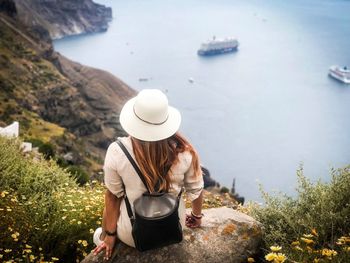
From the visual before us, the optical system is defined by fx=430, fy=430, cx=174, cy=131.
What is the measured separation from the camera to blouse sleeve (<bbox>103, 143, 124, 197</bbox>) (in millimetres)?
4004

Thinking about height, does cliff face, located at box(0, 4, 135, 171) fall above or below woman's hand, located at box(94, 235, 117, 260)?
below

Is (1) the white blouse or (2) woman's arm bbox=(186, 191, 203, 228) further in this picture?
(2) woman's arm bbox=(186, 191, 203, 228)

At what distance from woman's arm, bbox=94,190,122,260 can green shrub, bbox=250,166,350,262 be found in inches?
69.3

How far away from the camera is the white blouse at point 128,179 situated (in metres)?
4.00

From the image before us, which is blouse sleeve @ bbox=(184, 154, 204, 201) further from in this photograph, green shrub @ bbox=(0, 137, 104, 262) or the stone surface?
green shrub @ bbox=(0, 137, 104, 262)

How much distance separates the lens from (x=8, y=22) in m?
135

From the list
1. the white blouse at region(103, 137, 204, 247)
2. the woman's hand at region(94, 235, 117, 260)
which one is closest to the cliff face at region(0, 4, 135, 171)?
the woman's hand at region(94, 235, 117, 260)

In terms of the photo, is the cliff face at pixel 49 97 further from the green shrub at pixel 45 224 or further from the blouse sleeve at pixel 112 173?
the blouse sleeve at pixel 112 173

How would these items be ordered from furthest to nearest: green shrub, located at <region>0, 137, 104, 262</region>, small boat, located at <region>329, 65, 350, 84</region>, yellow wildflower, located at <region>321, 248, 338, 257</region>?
small boat, located at <region>329, 65, 350, 84</region> → green shrub, located at <region>0, 137, 104, 262</region> → yellow wildflower, located at <region>321, 248, 338, 257</region>

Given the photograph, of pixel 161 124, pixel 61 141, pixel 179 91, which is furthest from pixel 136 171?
pixel 179 91

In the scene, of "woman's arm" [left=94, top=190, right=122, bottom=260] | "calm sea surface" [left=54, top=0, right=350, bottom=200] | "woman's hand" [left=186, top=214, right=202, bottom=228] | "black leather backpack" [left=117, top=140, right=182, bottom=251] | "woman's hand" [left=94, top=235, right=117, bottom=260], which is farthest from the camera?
"calm sea surface" [left=54, top=0, right=350, bottom=200]

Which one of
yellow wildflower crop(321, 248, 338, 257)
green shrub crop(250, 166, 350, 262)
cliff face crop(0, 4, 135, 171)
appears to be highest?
yellow wildflower crop(321, 248, 338, 257)

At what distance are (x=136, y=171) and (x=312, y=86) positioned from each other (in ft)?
576

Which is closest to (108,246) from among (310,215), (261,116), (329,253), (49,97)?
(329,253)
